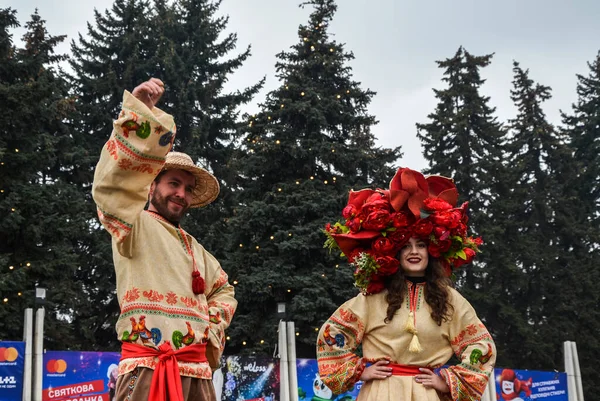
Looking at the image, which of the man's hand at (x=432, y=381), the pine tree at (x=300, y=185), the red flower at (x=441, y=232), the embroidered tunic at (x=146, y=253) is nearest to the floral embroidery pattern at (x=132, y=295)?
the embroidered tunic at (x=146, y=253)

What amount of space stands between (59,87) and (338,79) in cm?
784

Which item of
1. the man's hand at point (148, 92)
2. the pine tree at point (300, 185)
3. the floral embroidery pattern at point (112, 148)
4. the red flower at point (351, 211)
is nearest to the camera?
the floral embroidery pattern at point (112, 148)

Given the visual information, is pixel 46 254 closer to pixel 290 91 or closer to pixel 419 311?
pixel 290 91

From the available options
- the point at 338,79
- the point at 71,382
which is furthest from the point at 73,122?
the point at 71,382

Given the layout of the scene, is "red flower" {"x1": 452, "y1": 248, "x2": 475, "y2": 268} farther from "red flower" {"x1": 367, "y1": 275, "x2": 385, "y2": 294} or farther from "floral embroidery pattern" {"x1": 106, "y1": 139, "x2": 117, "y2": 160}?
"floral embroidery pattern" {"x1": 106, "y1": 139, "x2": 117, "y2": 160}

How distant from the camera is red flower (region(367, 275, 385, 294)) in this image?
15.5 ft

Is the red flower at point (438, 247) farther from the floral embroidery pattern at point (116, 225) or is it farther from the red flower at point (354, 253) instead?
the floral embroidery pattern at point (116, 225)

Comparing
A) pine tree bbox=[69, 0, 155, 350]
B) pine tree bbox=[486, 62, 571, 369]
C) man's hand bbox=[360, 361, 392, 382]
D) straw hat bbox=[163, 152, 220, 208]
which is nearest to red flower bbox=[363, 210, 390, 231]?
man's hand bbox=[360, 361, 392, 382]

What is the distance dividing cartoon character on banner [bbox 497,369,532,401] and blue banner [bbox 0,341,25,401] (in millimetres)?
8250

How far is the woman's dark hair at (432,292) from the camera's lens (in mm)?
4523

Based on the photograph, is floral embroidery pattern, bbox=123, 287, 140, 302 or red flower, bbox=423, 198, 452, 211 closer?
floral embroidery pattern, bbox=123, 287, 140, 302

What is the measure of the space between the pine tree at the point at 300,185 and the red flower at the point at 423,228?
511 inches

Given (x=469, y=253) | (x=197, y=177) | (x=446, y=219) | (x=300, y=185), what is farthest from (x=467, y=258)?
(x=300, y=185)

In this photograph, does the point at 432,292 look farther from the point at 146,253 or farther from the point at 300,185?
the point at 300,185
